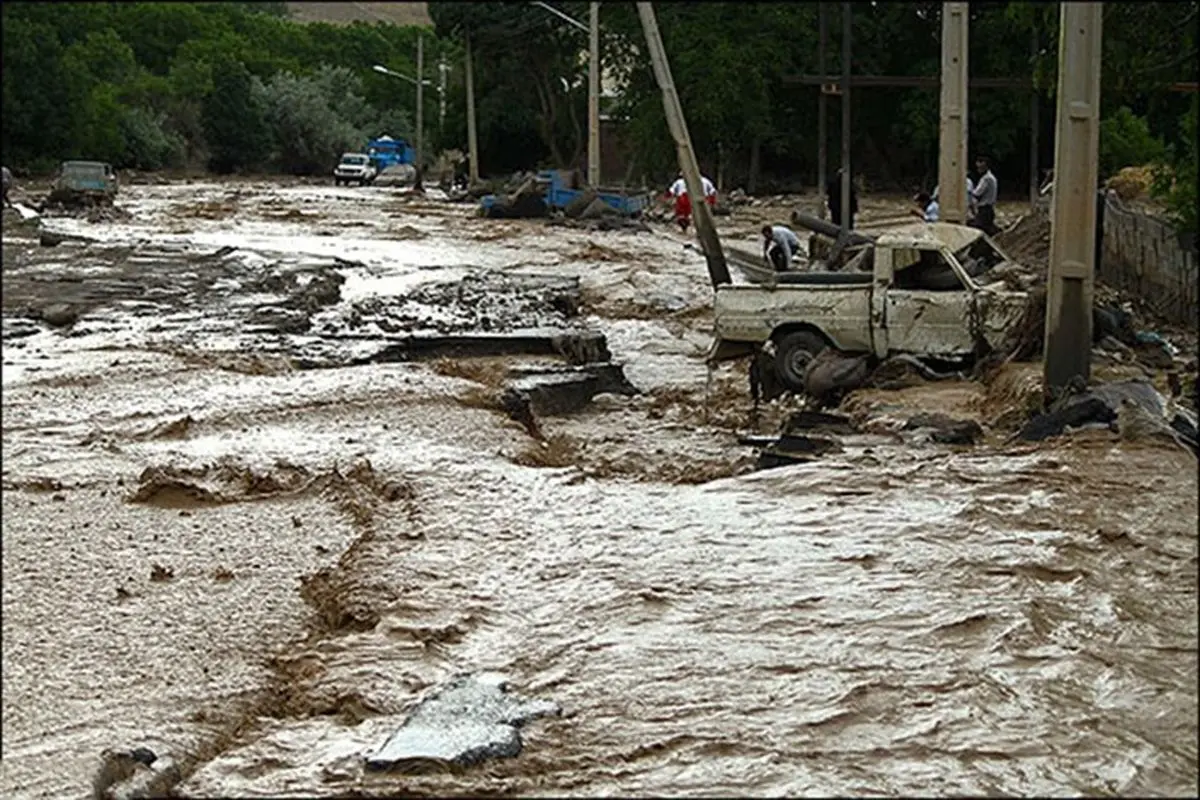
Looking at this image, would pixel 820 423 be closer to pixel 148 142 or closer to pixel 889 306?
pixel 889 306

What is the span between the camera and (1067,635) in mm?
8492

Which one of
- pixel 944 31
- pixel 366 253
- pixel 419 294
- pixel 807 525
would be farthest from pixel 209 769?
pixel 366 253

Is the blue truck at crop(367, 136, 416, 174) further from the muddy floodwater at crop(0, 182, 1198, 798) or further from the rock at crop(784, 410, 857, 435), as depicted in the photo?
the rock at crop(784, 410, 857, 435)

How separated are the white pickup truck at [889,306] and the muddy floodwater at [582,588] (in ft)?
2.41

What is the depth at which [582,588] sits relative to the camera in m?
10.1

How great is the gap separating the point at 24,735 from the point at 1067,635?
4931 millimetres

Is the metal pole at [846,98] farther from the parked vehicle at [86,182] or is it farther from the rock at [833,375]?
the parked vehicle at [86,182]

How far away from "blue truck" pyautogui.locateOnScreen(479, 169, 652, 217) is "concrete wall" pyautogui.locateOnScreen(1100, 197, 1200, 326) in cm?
2425

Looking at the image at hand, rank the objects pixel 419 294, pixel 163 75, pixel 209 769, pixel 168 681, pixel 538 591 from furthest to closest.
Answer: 1. pixel 419 294
2. pixel 163 75
3. pixel 538 591
4. pixel 168 681
5. pixel 209 769

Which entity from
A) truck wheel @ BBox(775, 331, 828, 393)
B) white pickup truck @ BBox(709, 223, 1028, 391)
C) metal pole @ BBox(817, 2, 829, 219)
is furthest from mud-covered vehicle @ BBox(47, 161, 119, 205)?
truck wheel @ BBox(775, 331, 828, 393)

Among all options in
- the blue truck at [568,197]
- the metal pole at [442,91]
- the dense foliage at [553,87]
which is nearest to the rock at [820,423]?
the dense foliage at [553,87]

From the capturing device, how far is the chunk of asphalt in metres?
7.12

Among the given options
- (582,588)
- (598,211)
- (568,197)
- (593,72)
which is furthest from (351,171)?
(582,588)

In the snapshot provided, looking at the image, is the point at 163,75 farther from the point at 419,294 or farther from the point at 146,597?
the point at 419,294
